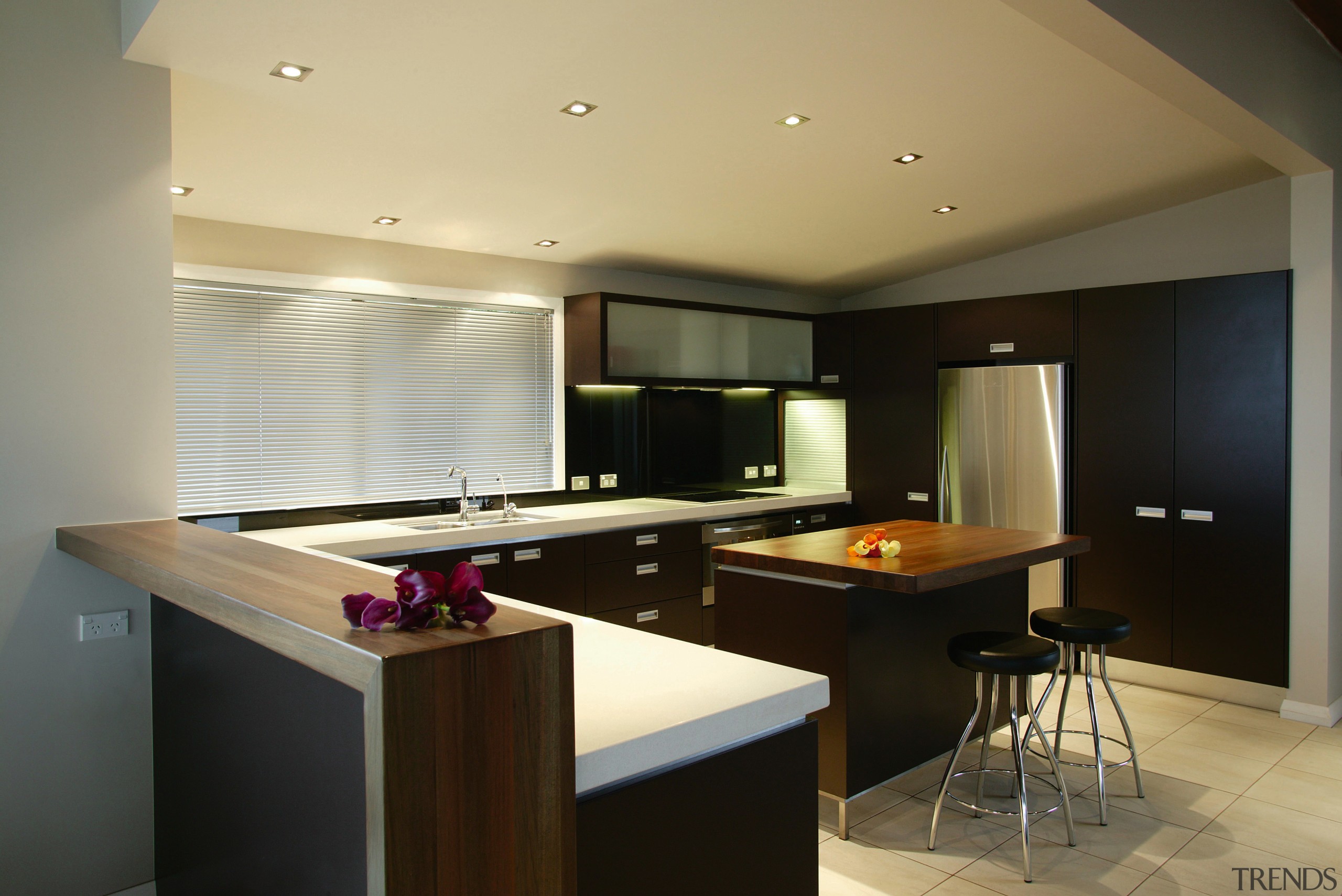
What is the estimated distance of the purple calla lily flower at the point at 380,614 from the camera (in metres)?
1.09

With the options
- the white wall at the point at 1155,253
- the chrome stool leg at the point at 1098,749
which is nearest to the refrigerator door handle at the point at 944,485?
the white wall at the point at 1155,253

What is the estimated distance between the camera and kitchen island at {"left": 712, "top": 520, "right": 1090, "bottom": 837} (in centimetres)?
291

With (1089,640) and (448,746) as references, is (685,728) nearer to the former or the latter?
(448,746)

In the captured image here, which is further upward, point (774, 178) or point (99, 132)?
point (774, 178)

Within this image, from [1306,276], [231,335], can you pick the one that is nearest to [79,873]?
[231,335]

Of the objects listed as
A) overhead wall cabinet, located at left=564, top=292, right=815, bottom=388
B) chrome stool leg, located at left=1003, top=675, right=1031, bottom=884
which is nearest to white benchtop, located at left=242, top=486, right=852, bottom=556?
overhead wall cabinet, located at left=564, top=292, right=815, bottom=388

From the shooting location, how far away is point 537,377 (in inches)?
191

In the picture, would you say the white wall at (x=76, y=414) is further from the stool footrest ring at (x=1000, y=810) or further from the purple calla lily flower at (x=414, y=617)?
the stool footrest ring at (x=1000, y=810)

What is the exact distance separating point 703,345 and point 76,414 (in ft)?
11.8

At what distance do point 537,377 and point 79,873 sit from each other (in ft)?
10.2

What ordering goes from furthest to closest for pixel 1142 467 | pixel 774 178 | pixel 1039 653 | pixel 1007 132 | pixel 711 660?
pixel 1142 467 → pixel 774 178 → pixel 1007 132 → pixel 1039 653 → pixel 711 660

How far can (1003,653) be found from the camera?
8.98ft

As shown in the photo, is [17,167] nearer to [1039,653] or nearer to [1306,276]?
[1039,653]

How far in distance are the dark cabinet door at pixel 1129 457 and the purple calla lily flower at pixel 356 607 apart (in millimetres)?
4299
